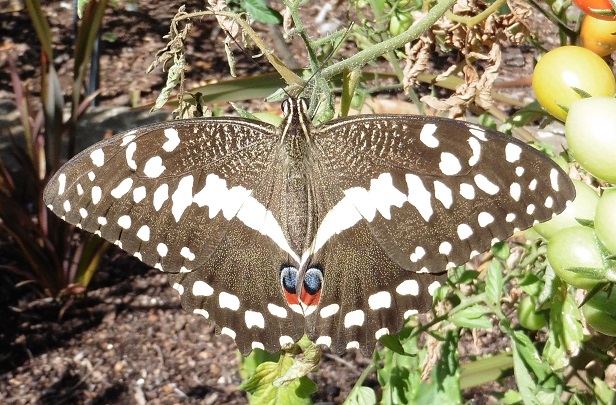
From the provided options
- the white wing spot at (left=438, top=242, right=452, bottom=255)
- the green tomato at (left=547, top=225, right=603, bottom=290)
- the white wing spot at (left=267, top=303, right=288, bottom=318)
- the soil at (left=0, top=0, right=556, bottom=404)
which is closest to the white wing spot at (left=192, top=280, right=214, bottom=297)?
the white wing spot at (left=267, top=303, right=288, bottom=318)

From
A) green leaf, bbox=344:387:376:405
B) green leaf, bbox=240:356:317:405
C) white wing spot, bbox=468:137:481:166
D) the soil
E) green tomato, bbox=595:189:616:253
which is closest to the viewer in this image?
green tomato, bbox=595:189:616:253

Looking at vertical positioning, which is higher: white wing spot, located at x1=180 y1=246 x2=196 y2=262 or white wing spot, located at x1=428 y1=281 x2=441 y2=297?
white wing spot, located at x1=180 y1=246 x2=196 y2=262

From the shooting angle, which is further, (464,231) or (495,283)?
(495,283)

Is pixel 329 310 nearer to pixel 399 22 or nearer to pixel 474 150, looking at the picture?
pixel 474 150

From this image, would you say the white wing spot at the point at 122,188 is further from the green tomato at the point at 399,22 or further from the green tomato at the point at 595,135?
the green tomato at the point at 595,135

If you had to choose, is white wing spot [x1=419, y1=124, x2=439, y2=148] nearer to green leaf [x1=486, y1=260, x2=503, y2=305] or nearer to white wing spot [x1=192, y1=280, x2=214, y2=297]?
green leaf [x1=486, y1=260, x2=503, y2=305]

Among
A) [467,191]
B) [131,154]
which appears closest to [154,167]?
[131,154]

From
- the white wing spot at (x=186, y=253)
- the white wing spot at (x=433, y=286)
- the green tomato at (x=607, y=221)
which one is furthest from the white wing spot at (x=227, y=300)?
the green tomato at (x=607, y=221)
